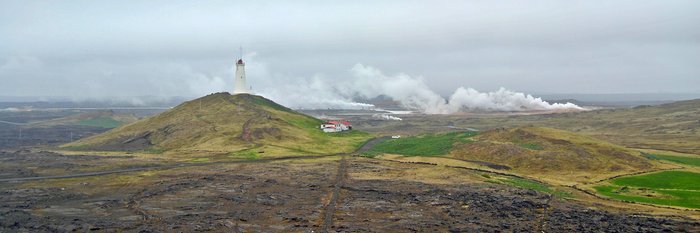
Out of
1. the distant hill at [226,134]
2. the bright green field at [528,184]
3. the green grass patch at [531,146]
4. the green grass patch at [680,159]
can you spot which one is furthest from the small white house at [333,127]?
the green grass patch at [680,159]

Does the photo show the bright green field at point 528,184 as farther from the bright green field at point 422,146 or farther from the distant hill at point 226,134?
the distant hill at point 226,134

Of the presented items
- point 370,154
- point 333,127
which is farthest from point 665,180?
point 333,127

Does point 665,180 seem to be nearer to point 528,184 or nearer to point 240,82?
point 528,184

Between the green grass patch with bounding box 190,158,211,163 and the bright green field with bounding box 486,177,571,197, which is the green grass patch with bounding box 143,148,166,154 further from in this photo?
the bright green field with bounding box 486,177,571,197

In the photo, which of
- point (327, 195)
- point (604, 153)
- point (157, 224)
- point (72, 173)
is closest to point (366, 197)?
point (327, 195)

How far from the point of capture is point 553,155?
8550 cm

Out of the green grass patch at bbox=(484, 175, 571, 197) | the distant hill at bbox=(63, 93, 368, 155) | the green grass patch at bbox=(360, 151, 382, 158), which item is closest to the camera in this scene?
the green grass patch at bbox=(484, 175, 571, 197)

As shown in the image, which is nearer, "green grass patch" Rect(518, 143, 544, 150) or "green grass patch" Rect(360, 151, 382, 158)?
"green grass patch" Rect(518, 143, 544, 150)

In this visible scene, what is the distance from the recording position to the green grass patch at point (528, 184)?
6166 cm

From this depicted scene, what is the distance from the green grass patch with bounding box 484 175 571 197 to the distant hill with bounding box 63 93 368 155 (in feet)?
136

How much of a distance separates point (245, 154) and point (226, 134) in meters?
22.0

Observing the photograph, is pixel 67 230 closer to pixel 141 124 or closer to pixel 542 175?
pixel 542 175

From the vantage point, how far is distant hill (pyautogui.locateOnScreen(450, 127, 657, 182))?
260 feet

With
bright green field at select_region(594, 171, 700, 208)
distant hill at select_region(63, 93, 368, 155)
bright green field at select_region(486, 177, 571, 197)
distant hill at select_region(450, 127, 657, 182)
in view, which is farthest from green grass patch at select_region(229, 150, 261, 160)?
bright green field at select_region(594, 171, 700, 208)
